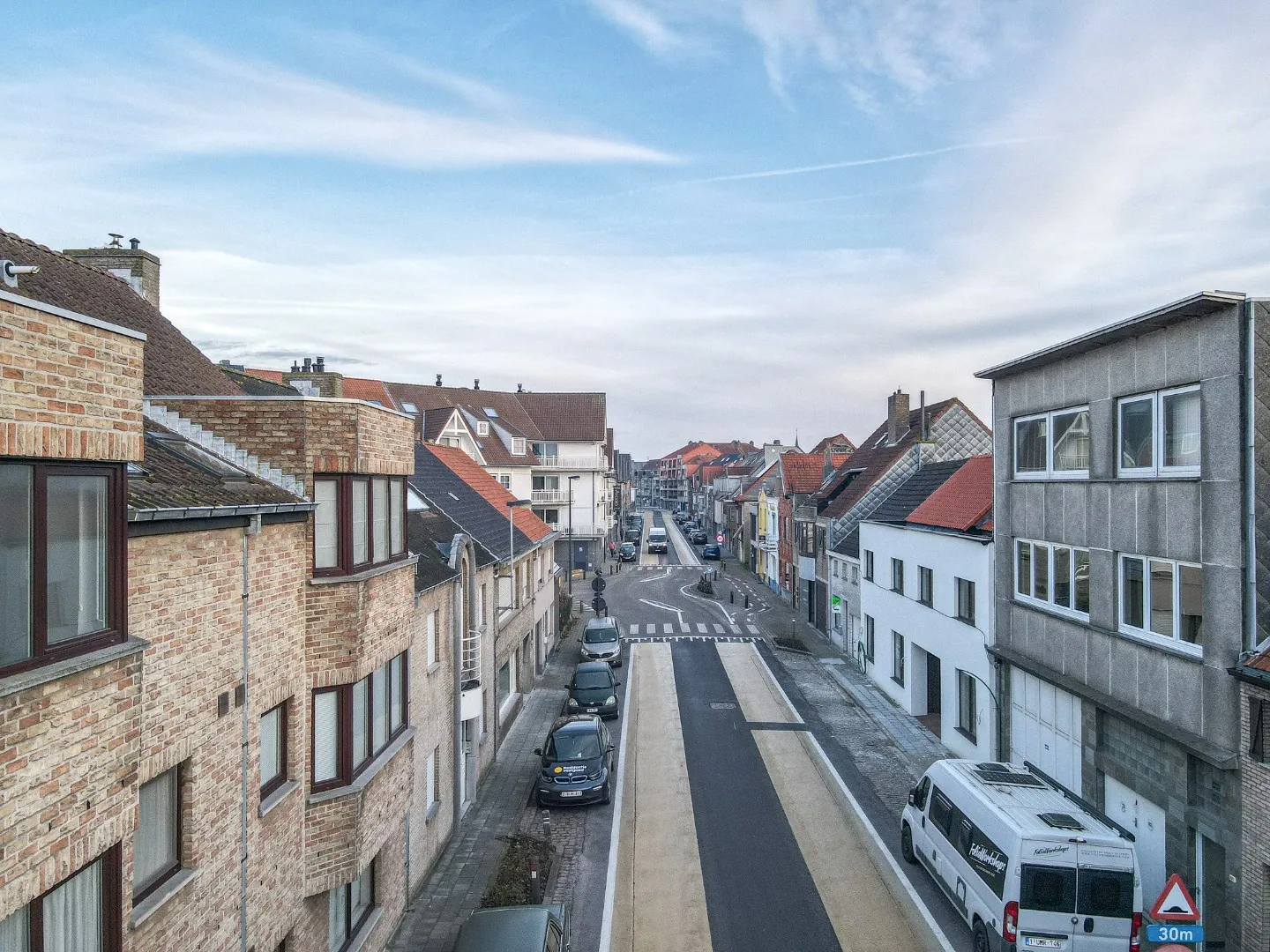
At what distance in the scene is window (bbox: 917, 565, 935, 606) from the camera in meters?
23.5

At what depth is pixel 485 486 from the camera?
29.5 meters

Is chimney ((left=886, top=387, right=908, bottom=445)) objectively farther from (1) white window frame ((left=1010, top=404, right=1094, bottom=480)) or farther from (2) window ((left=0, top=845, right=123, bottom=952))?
(2) window ((left=0, top=845, right=123, bottom=952))

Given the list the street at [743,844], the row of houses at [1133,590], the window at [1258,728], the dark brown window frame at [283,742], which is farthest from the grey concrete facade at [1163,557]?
the dark brown window frame at [283,742]

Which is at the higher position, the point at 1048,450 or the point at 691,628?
the point at 1048,450

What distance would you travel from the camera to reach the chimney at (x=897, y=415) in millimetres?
37812

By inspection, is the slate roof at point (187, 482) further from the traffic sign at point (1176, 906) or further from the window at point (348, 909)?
the traffic sign at point (1176, 906)

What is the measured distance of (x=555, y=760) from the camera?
59.6 feet

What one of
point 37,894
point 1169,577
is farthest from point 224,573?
point 1169,577

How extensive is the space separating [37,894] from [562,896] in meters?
10.3

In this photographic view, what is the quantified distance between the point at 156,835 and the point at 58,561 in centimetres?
331

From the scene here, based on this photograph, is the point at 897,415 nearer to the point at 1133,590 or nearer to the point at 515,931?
the point at 1133,590

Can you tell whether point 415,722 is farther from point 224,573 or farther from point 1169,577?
point 1169,577

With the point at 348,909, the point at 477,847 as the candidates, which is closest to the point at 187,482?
the point at 348,909

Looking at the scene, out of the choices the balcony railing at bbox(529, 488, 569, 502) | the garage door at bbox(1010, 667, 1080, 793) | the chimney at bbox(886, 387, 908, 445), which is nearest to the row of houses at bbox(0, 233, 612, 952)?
the garage door at bbox(1010, 667, 1080, 793)
